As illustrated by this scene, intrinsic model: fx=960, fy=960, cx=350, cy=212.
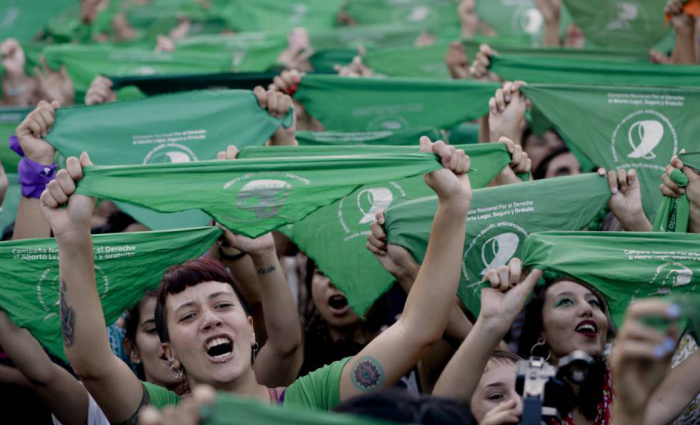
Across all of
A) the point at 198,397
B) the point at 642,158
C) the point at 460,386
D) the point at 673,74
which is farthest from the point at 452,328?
the point at 673,74

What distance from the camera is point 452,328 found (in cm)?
393

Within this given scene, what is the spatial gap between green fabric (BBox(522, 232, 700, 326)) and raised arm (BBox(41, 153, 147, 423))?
155 cm

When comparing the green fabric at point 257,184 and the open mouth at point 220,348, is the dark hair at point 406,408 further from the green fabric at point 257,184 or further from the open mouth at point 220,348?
the green fabric at point 257,184

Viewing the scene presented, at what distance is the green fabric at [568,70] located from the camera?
5.65 metres

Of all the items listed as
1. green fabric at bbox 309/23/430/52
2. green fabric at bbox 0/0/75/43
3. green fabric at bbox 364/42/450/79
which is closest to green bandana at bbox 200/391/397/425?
green fabric at bbox 364/42/450/79

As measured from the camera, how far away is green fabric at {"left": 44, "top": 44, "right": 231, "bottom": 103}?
24.5ft

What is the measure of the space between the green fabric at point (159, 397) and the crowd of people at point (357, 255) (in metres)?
0.01

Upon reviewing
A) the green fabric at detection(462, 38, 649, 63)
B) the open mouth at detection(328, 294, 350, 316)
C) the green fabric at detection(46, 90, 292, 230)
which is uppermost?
the green fabric at detection(462, 38, 649, 63)

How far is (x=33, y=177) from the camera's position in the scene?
4.63 metres

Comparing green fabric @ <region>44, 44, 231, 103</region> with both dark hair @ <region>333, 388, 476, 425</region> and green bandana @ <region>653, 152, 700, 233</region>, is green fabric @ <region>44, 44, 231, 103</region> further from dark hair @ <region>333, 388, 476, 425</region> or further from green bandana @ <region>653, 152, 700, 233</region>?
dark hair @ <region>333, 388, 476, 425</region>

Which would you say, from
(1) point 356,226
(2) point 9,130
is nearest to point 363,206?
(1) point 356,226

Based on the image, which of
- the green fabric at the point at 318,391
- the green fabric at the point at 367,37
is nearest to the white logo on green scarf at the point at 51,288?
the green fabric at the point at 318,391

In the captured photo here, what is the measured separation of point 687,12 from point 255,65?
4088 mm

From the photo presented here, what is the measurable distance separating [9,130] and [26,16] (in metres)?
3.33
